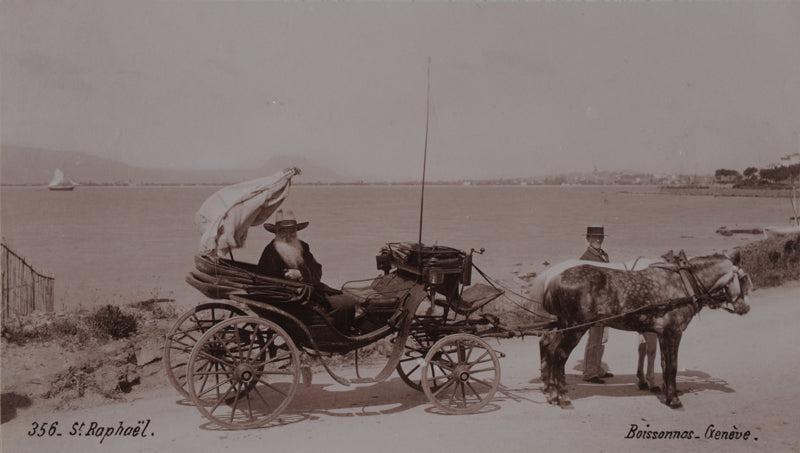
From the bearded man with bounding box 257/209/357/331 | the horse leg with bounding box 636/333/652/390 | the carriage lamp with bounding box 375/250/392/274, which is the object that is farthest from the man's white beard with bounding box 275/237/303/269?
the horse leg with bounding box 636/333/652/390

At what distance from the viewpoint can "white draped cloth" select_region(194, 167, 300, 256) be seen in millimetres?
5691

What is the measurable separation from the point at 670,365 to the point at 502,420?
2.14m

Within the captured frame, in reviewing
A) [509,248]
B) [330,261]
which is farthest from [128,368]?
[509,248]

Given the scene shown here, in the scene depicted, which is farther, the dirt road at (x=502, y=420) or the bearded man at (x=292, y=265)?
the bearded man at (x=292, y=265)

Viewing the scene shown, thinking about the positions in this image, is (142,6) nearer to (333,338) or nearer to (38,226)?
(333,338)

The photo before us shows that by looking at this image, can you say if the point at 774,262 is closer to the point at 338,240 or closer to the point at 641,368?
the point at 641,368

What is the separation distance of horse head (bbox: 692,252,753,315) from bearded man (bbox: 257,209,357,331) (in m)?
4.20

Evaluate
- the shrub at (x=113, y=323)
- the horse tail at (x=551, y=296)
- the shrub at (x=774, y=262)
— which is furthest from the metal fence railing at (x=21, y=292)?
the shrub at (x=774, y=262)

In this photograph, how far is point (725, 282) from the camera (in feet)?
22.3

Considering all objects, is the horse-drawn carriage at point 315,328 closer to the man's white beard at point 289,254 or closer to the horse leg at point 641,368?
the man's white beard at point 289,254

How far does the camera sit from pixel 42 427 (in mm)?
6129

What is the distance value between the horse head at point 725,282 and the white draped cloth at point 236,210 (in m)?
4.94

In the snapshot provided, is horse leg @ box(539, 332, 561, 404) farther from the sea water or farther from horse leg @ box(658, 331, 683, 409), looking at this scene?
the sea water

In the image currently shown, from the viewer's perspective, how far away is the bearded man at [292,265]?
6.10 metres
